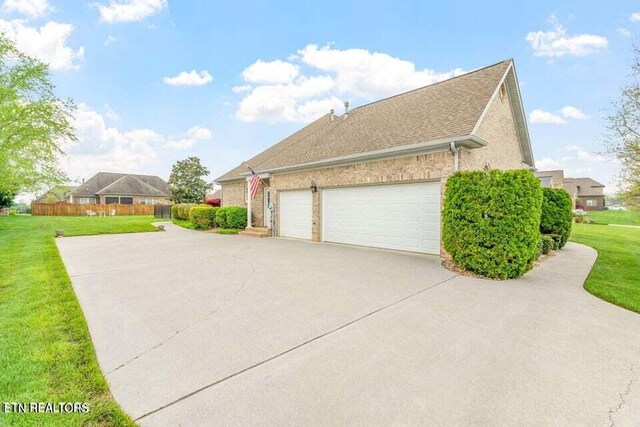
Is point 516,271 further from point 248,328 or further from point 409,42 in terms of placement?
point 409,42

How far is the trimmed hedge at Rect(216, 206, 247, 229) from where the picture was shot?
16141mm

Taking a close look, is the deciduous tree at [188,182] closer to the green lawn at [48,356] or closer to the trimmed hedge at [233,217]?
the trimmed hedge at [233,217]

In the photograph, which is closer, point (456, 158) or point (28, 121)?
point (456, 158)

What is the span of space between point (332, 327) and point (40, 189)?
2022 centimetres

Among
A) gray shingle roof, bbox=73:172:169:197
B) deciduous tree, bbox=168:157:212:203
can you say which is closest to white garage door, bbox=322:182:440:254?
deciduous tree, bbox=168:157:212:203

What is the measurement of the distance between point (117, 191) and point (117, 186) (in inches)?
35.5

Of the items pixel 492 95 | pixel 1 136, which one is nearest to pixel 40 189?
pixel 1 136

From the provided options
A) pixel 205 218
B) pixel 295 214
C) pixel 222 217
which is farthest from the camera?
pixel 205 218

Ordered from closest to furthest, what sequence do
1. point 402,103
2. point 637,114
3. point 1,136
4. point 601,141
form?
point 637,114
point 601,141
point 402,103
point 1,136

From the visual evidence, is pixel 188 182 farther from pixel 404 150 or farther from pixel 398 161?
pixel 404 150

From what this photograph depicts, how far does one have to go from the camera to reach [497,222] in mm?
6453

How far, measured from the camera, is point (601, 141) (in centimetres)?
853

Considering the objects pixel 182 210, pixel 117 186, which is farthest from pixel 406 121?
pixel 117 186

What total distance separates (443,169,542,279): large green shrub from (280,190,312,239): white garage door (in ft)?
21.6
